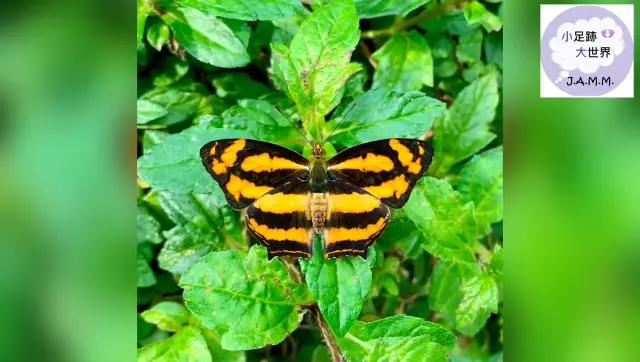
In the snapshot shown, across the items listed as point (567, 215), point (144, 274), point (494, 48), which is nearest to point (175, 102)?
point (144, 274)

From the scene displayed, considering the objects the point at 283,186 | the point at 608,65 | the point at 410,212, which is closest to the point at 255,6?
the point at 283,186

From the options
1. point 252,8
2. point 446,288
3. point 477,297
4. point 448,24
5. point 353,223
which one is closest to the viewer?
point 353,223

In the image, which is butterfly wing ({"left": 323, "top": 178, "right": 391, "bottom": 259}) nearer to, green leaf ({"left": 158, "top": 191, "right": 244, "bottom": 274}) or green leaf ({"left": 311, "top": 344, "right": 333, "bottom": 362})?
green leaf ({"left": 158, "top": 191, "right": 244, "bottom": 274})

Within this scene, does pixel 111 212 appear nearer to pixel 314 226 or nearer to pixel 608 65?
pixel 314 226

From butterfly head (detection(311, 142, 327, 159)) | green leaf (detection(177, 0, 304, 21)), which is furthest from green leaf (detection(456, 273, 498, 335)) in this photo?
green leaf (detection(177, 0, 304, 21))

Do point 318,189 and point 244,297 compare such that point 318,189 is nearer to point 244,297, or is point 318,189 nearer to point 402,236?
point 244,297

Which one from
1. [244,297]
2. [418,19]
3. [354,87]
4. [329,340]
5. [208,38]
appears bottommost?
[329,340]

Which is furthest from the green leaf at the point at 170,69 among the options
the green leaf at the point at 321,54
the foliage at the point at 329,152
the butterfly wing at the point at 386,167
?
the butterfly wing at the point at 386,167
